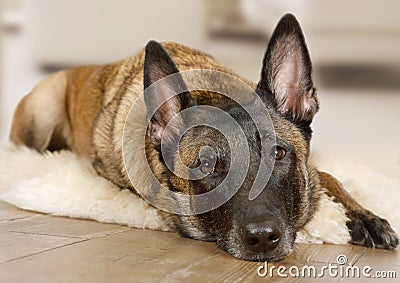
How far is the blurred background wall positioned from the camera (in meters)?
5.83

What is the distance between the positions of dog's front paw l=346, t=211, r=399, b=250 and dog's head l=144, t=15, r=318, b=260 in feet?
0.52

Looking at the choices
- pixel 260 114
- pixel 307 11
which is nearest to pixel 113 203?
pixel 260 114

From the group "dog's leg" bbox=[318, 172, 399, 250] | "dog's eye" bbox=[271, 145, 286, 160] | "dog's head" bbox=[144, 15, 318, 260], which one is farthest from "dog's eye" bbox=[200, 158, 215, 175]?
"dog's leg" bbox=[318, 172, 399, 250]

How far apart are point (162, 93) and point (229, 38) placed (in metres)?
4.05

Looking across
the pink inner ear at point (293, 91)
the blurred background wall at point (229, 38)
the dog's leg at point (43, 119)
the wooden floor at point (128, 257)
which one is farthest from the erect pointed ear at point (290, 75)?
the blurred background wall at point (229, 38)

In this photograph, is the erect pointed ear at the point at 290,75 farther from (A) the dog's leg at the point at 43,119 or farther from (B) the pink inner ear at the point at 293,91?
(A) the dog's leg at the point at 43,119

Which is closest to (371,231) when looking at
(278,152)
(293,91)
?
(278,152)

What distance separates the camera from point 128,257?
6.78 feet

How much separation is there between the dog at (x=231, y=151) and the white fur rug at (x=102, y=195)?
53 mm

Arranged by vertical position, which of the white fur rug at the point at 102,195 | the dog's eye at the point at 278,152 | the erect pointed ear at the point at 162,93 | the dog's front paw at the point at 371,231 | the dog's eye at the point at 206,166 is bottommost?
the white fur rug at the point at 102,195

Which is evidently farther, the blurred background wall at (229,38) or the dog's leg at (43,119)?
the blurred background wall at (229,38)

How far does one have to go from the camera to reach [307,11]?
19.2ft

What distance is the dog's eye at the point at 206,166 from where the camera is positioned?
2230 millimetres

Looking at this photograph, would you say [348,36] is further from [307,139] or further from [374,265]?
[374,265]
